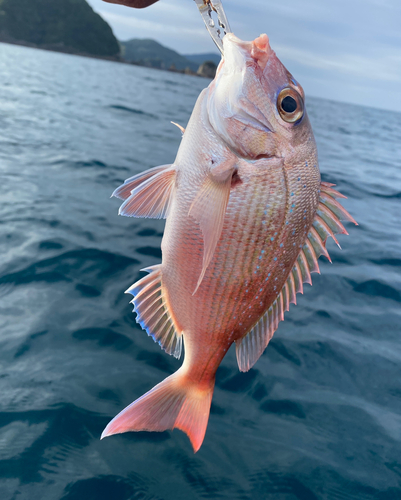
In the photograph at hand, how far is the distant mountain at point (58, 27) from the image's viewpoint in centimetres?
11125

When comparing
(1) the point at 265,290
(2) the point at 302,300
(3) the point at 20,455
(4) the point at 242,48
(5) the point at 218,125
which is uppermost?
(4) the point at 242,48

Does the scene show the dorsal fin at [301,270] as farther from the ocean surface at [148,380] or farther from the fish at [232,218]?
the ocean surface at [148,380]

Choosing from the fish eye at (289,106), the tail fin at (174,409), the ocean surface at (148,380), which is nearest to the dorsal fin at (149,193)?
the fish eye at (289,106)

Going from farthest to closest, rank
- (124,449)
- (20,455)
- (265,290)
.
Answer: (124,449)
(20,455)
(265,290)

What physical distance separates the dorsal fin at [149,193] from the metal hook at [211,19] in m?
0.72

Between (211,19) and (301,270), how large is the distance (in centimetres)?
142

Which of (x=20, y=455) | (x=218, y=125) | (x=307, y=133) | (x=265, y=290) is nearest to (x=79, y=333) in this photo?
(x=20, y=455)

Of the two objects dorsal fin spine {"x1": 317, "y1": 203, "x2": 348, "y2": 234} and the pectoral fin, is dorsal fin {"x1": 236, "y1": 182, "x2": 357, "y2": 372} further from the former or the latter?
the pectoral fin

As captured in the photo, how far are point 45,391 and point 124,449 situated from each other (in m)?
0.76

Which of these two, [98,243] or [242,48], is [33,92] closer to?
[98,243]

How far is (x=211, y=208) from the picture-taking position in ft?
5.08

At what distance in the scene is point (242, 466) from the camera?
235cm

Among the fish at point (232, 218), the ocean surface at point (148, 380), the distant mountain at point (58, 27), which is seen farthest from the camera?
the distant mountain at point (58, 27)

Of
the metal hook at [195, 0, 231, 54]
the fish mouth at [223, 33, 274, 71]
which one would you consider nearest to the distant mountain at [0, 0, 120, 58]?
the metal hook at [195, 0, 231, 54]
